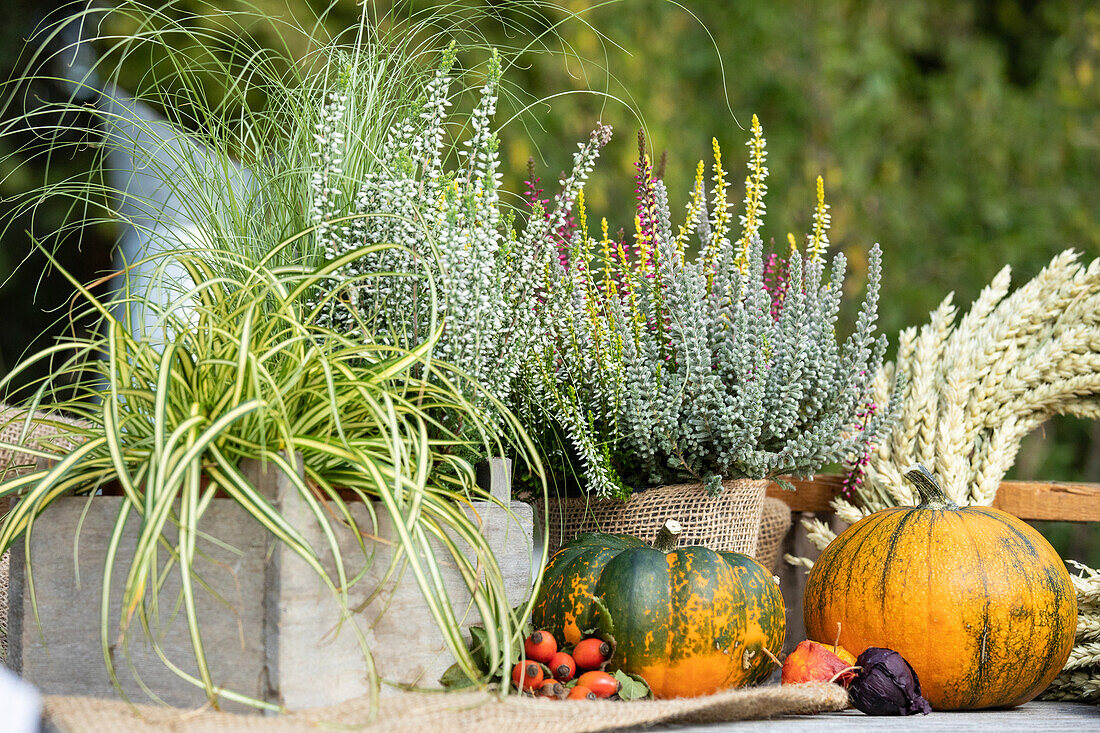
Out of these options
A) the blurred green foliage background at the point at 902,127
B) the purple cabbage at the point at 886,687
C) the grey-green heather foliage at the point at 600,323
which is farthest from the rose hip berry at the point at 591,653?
the blurred green foliage background at the point at 902,127

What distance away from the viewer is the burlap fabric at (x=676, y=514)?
4.64ft

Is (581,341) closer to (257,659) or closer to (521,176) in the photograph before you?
(257,659)

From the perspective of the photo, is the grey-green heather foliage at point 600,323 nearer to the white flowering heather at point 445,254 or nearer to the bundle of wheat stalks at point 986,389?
the white flowering heather at point 445,254

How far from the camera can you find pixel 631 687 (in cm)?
111

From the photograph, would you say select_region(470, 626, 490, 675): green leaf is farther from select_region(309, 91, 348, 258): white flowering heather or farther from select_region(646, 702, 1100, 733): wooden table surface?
select_region(309, 91, 348, 258): white flowering heather

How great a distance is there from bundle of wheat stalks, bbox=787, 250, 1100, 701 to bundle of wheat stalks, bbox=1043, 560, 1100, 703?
0.22 meters

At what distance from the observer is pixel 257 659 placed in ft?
2.89

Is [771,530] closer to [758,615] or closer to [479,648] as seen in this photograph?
[758,615]

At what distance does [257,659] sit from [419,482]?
0.74ft

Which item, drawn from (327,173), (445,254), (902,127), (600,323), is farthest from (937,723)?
(902,127)

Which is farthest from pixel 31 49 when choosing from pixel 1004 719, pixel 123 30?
pixel 1004 719

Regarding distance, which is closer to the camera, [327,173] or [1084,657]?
[327,173]

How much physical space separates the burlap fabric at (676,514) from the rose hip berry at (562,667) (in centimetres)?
29

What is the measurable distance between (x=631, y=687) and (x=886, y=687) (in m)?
0.36
